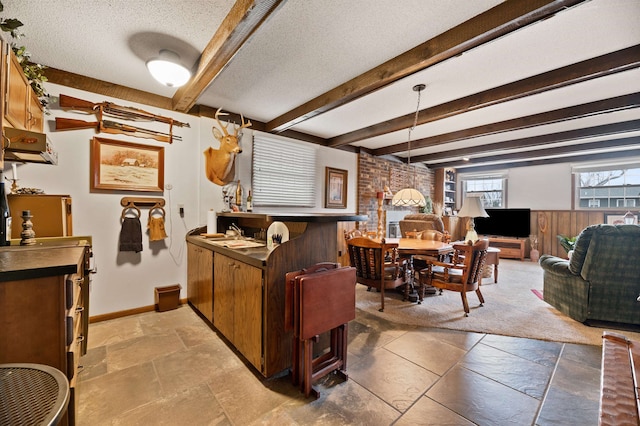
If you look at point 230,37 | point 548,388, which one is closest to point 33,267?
point 230,37

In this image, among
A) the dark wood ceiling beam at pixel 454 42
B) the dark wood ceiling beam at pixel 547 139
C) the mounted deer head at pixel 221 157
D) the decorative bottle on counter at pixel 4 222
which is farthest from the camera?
the dark wood ceiling beam at pixel 547 139

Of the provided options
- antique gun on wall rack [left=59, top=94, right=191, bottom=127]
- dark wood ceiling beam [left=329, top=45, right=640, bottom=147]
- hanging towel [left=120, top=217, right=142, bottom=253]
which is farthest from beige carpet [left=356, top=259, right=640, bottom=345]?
antique gun on wall rack [left=59, top=94, right=191, bottom=127]

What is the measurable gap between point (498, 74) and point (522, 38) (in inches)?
23.5

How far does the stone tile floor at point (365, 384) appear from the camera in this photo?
1.61 metres

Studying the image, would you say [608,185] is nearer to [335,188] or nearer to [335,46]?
[335,188]

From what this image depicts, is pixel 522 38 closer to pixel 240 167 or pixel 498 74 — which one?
pixel 498 74

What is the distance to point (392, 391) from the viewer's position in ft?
6.04

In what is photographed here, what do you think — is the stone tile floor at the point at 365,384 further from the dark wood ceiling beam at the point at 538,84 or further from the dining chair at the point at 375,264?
the dark wood ceiling beam at the point at 538,84

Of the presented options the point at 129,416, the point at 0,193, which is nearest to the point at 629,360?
the point at 129,416

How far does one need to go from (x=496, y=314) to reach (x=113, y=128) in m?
4.88

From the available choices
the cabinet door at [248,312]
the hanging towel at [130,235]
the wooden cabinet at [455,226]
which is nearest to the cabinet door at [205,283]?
the cabinet door at [248,312]

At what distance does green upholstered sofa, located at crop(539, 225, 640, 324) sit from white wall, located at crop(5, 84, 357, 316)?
14.0 ft

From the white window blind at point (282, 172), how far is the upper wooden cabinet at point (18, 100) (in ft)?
7.67

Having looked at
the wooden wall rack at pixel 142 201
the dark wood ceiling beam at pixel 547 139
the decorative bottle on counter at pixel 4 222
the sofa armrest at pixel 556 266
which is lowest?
the sofa armrest at pixel 556 266
